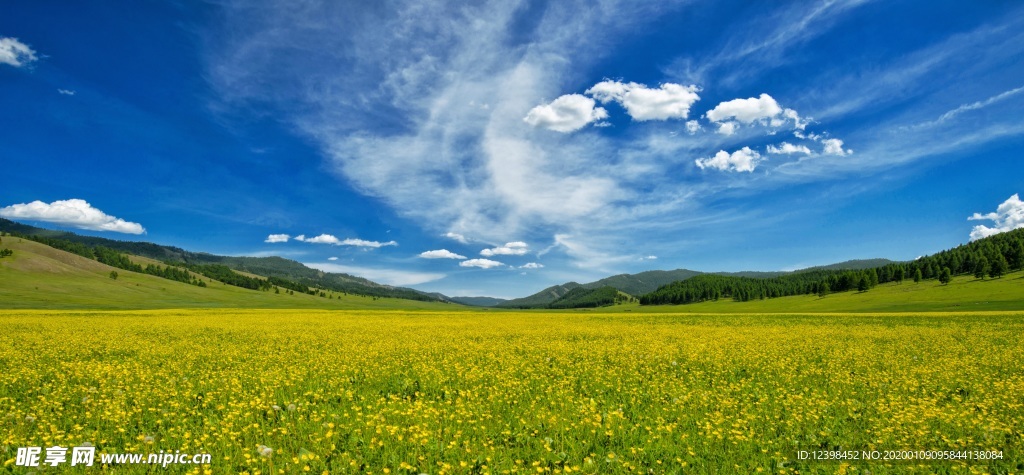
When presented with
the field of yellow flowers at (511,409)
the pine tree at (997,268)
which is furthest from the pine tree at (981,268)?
the field of yellow flowers at (511,409)

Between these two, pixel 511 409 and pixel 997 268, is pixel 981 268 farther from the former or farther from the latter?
pixel 511 409

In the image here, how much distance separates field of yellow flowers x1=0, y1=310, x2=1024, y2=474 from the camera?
25.0 ft

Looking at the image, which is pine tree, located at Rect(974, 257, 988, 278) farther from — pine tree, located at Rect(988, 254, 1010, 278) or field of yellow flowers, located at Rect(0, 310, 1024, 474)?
field of yellow flowers, located at Rect(0, 310, 1024, 474)

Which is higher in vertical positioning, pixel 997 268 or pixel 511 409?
pixel 997 268

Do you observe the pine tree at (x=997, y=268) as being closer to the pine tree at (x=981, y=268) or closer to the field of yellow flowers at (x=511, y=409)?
the pine tree at (x=981, y=268)

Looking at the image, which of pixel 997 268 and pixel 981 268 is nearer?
pixel 997 268

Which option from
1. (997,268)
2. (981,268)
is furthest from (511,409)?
(981,268)

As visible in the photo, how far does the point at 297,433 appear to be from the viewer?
28.6ft

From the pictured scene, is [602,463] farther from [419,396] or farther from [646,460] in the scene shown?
[419,396]

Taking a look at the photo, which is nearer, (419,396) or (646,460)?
(646,460)

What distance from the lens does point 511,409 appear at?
34.9ft

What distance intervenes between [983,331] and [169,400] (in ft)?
149

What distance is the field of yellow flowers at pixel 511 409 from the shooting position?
300 inches

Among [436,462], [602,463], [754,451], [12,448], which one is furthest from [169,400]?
[754,451]
